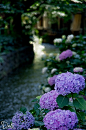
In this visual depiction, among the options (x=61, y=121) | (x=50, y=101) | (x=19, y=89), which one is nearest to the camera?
(x=61, y=121)

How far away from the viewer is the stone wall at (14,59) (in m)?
8.41

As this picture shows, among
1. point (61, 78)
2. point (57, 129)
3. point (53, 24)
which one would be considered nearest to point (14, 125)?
point (57, 129)

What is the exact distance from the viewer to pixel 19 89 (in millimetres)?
6547

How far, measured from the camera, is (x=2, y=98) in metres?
5.70

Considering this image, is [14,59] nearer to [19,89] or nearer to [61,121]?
[19,89]

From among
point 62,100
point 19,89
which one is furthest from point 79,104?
point 19,89

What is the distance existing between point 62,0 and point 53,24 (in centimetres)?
1545

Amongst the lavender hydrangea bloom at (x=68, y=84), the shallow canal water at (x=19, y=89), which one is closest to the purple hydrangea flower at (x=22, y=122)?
the lavender hydrangea bloom at (x=68, y=84)

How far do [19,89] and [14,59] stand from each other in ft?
11.4

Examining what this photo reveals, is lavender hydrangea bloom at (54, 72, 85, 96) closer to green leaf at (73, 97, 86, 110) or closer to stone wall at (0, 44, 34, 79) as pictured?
green leaf at (73, 97, 86, 110)

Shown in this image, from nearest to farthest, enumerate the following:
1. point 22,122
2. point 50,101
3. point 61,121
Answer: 1. point 61,121
2. point 22,122
3. point 50,101

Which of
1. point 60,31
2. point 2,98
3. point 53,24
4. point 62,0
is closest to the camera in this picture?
point 2,98

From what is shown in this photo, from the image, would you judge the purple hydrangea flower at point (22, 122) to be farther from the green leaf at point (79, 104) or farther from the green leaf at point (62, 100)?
the green leaf at point (79, 104)

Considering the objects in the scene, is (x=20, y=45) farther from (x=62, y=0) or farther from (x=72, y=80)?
(x=72, y=80)
